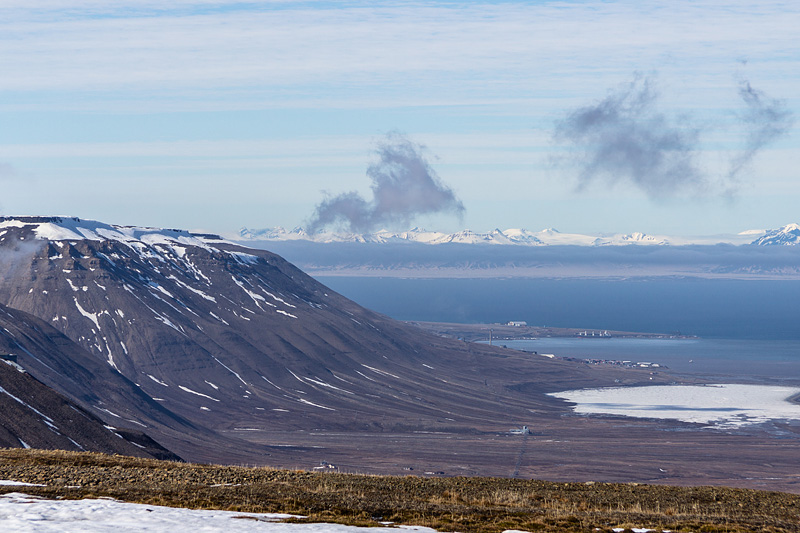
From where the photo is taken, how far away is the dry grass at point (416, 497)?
1282 inches

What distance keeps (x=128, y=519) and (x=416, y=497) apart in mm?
12248

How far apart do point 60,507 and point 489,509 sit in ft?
47.9

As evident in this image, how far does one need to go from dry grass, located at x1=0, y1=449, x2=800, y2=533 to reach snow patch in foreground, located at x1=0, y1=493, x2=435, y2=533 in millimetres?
1386

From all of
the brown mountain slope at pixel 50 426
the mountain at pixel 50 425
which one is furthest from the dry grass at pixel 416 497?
the brown mountain slope at pixel 50 426

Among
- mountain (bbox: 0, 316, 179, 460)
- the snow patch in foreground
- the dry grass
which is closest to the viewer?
the snow patch in foreground

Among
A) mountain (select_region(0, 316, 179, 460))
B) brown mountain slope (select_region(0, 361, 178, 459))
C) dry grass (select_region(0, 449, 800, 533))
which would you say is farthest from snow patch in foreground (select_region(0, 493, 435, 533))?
brown mountain slope (select_region(0, 361, 178, 459))

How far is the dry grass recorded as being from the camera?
107 feet

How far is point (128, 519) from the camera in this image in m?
30.5

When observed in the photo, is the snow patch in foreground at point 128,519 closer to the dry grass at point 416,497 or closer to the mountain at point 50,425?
the dry grass at point 416,497

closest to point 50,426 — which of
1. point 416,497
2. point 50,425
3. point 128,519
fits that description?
point 50,425

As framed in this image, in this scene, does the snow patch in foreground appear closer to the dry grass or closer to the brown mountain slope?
the dry grass

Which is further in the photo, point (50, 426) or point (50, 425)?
point (50, 425)

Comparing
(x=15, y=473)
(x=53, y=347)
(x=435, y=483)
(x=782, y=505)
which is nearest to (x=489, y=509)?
(x=435, y=483)

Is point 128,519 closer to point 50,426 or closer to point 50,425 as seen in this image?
point 50,426
